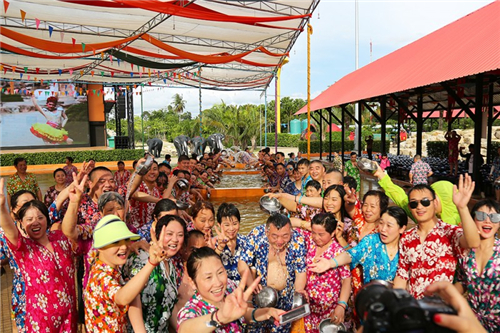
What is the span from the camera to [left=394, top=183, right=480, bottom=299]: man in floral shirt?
2.29 m

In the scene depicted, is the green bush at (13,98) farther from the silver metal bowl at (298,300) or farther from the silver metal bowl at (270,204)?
the silver metal bowl at (298,300)

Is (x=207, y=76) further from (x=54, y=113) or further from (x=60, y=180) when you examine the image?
(x=60, y=180)

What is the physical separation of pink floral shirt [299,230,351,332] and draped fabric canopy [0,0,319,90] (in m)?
6.42

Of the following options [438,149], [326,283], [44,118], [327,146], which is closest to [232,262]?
[326,283]

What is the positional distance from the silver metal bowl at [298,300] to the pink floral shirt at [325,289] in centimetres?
19

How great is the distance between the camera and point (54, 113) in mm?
23531

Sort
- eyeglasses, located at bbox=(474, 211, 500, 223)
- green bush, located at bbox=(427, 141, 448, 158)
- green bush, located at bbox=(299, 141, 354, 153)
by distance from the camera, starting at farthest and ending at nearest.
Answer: green bush, located at bbox=(299, 141, 354, 153) < green bush, located at bbox=(427, 141, 448, 158) < eyeglasses, located at bbox=(474, 211, 500, 223)

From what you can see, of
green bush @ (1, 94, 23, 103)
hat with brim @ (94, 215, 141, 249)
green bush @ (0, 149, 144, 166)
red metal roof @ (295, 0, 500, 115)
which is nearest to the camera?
hat with brim @ (94, 215, 141, 249)

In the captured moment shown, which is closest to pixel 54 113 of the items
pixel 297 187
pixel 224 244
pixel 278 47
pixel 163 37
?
pixel 163 37

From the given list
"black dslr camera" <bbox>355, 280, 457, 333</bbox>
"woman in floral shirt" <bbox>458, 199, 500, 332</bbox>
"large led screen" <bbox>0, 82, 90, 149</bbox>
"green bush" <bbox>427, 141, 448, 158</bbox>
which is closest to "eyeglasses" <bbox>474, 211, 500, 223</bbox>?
"woman in floral shirt" <bbox>458, 199, 500, 332</bbox>

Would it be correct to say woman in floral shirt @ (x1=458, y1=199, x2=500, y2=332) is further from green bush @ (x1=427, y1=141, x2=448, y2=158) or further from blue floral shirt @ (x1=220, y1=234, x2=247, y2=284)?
green bush @ (x1=427, y1=141, x2=448, y2=158)

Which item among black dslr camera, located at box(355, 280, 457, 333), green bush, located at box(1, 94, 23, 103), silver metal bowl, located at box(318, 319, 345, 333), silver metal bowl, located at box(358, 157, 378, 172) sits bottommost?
silver metal bowl, located at box(318, 319, 345, 333)

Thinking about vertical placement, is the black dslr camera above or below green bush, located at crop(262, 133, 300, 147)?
below

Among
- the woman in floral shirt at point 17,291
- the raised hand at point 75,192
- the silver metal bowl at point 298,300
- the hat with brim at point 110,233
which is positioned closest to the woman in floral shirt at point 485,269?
the silver metal bowl at point 298,300
